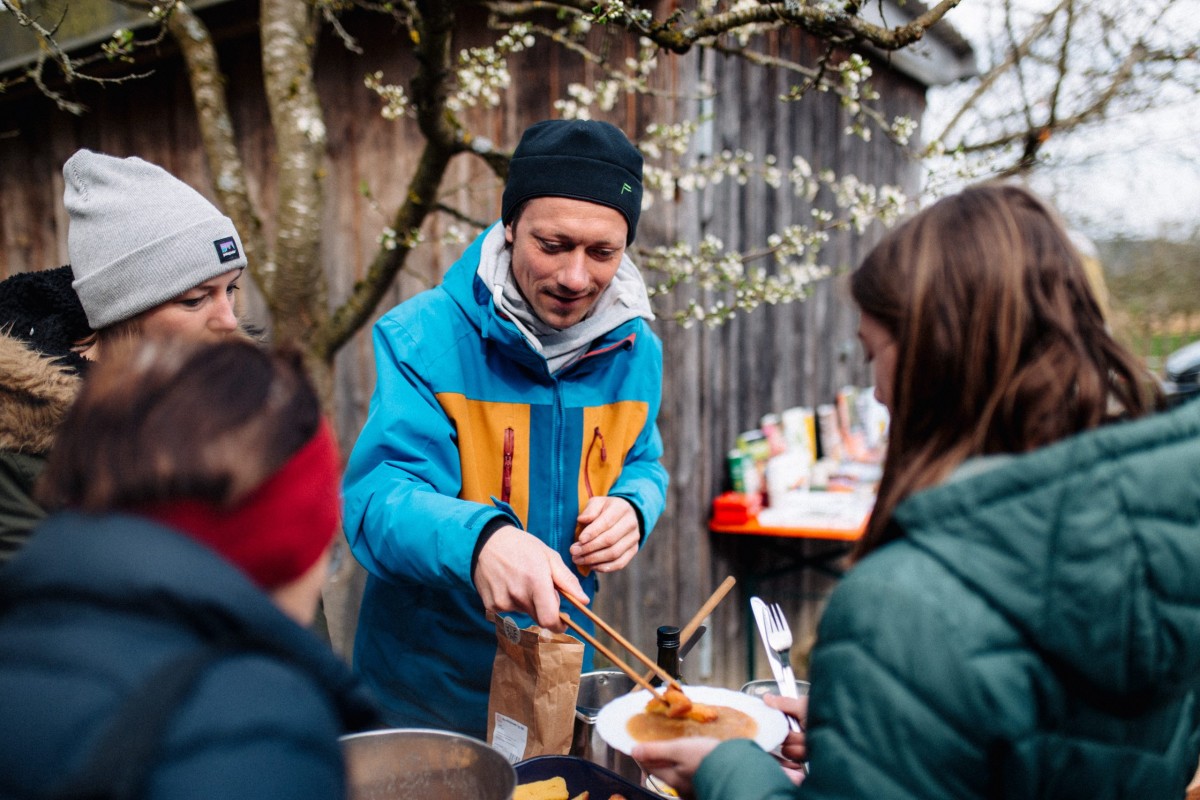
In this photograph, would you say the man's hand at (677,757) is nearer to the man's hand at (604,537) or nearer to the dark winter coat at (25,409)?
the man's hand at (604,537)

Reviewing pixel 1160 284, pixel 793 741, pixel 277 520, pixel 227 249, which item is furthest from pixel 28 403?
pixel 1160 284

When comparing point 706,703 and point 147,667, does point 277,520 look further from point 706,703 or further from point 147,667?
point 706,703

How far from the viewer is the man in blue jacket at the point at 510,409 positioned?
6.61ft

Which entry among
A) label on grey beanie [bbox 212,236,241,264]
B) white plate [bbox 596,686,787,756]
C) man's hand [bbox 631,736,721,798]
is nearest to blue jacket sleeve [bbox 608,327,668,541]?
white plate [bbox 596,686,787,756]

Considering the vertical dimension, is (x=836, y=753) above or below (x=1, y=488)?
below

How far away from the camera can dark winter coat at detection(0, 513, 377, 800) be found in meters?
0.71

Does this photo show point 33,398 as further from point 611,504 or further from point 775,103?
point 775,103

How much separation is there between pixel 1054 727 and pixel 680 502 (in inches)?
128

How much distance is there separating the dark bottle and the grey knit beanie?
4.34ft

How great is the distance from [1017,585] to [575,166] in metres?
1.43

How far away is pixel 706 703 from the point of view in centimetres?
159

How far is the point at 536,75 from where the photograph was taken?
4125 millimetres

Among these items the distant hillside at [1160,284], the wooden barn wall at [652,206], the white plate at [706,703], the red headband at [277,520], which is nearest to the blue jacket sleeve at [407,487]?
the white plate at [706,703]

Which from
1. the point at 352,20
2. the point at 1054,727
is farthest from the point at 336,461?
the point at 352,20
